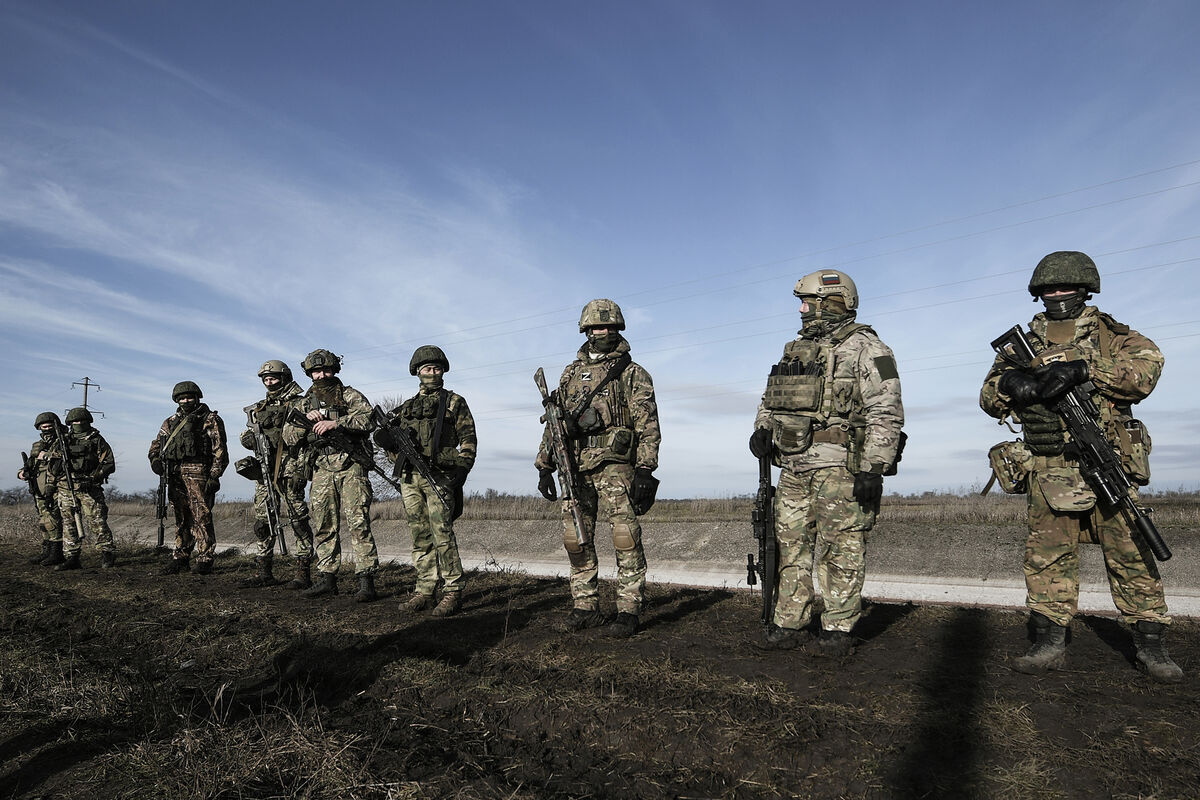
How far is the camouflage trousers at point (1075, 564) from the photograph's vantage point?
4566mm

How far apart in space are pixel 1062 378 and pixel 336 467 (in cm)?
740

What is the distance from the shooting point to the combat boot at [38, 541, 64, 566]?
43.2ft

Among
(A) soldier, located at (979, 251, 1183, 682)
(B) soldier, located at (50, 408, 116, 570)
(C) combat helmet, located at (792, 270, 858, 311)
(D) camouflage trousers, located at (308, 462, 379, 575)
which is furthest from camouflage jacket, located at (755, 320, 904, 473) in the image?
(B) soldier, located at (50, 408, 116, 570)

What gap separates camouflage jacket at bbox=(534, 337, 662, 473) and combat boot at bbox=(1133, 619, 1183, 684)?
11.7 ft

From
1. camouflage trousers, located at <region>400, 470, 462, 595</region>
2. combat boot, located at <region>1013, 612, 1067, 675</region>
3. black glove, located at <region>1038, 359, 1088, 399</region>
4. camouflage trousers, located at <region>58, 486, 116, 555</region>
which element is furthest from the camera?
camouflage trousers, located at <region>58, 486, 116, 555</region>

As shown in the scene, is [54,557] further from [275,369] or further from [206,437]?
[275,369]

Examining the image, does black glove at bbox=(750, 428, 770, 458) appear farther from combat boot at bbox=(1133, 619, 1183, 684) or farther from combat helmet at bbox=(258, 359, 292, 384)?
combat helmet at bbox=(258, 359, 292, 384)

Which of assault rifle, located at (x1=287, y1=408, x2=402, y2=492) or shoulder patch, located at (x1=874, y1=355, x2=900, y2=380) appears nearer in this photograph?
shoulder patch, located at (x1=874, y1=355, x2=900, y2=380)

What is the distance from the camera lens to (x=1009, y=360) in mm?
5023

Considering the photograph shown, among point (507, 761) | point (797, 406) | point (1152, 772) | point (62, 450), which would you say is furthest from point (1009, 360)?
point (62, 450)

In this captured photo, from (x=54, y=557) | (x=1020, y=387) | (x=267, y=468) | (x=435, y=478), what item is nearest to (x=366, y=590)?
(x=435, y=478)

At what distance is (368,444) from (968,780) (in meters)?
7.17

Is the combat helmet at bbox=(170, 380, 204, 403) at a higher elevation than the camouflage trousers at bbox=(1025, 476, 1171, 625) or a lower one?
higher

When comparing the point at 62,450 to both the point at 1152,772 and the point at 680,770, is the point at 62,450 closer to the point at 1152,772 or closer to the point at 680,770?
the point at 680,770
